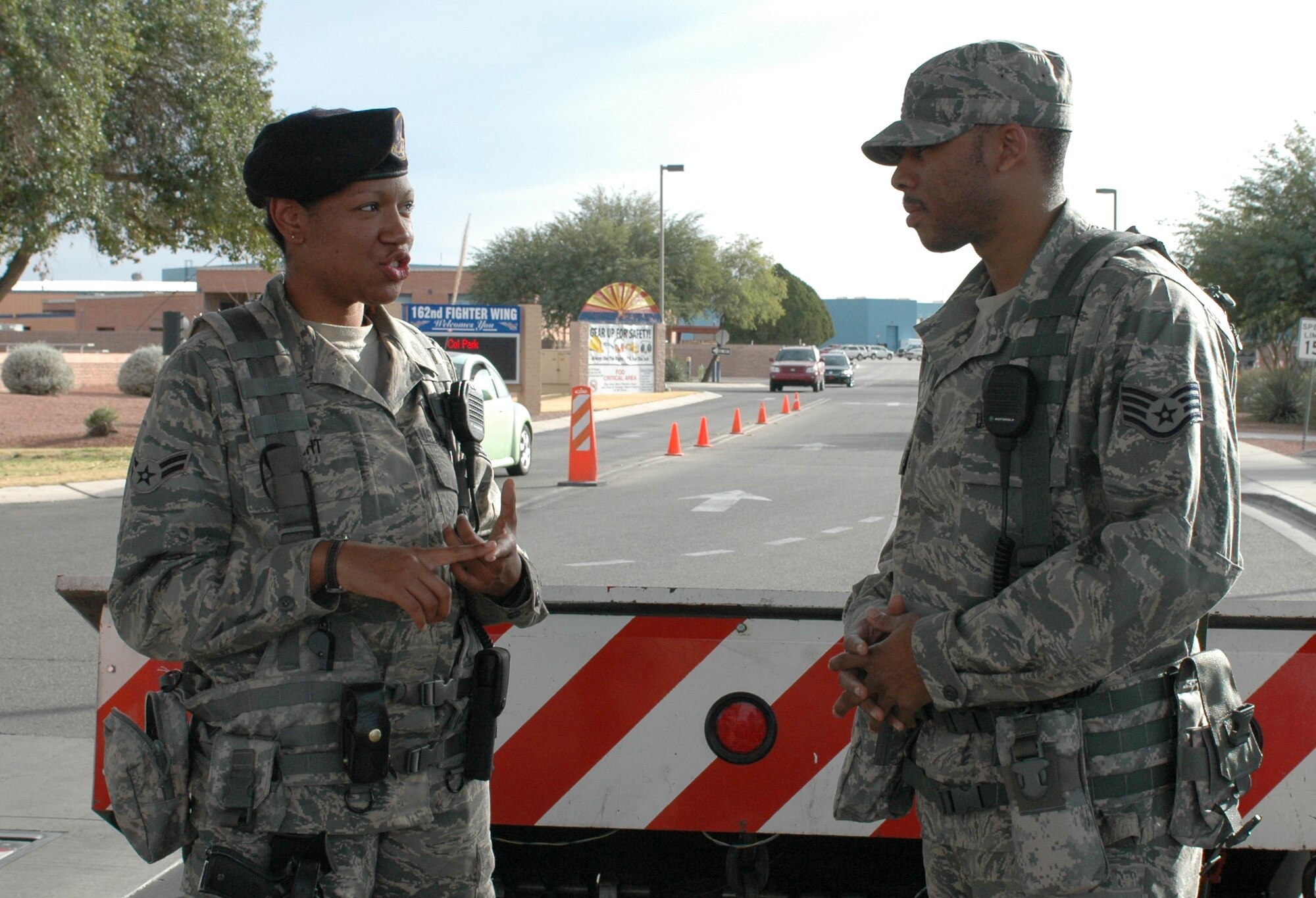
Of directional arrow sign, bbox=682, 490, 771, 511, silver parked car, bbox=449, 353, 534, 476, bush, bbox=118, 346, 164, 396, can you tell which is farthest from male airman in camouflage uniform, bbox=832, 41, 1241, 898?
bush, bbox=118, 346, 164, 396

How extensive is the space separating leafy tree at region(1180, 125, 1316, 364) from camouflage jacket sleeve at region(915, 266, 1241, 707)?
29751 mm

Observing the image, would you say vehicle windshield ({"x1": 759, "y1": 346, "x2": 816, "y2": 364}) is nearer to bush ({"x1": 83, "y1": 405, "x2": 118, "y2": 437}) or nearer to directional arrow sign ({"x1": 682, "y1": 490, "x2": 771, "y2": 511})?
bush ({"x1": 83, "y1": 405, "x2": 118, "y2": 437})

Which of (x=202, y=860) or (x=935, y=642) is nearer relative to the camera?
(x=935, y=642)

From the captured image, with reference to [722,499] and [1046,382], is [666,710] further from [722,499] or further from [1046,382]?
[722,499]

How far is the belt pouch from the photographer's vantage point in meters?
1.82

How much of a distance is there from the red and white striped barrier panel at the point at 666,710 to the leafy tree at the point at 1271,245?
29.1 metres

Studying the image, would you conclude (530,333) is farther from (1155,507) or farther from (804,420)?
(1155,507)

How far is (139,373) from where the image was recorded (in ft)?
104

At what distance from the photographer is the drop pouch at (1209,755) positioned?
73.3 inches

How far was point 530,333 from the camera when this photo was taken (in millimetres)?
29625

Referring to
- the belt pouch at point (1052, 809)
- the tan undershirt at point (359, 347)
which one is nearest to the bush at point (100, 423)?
the tan undershirt at point (359, 347)

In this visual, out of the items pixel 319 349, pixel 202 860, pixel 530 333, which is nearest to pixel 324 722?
pixel 202 860

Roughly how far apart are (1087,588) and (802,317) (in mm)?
104891

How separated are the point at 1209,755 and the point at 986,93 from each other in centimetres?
108
